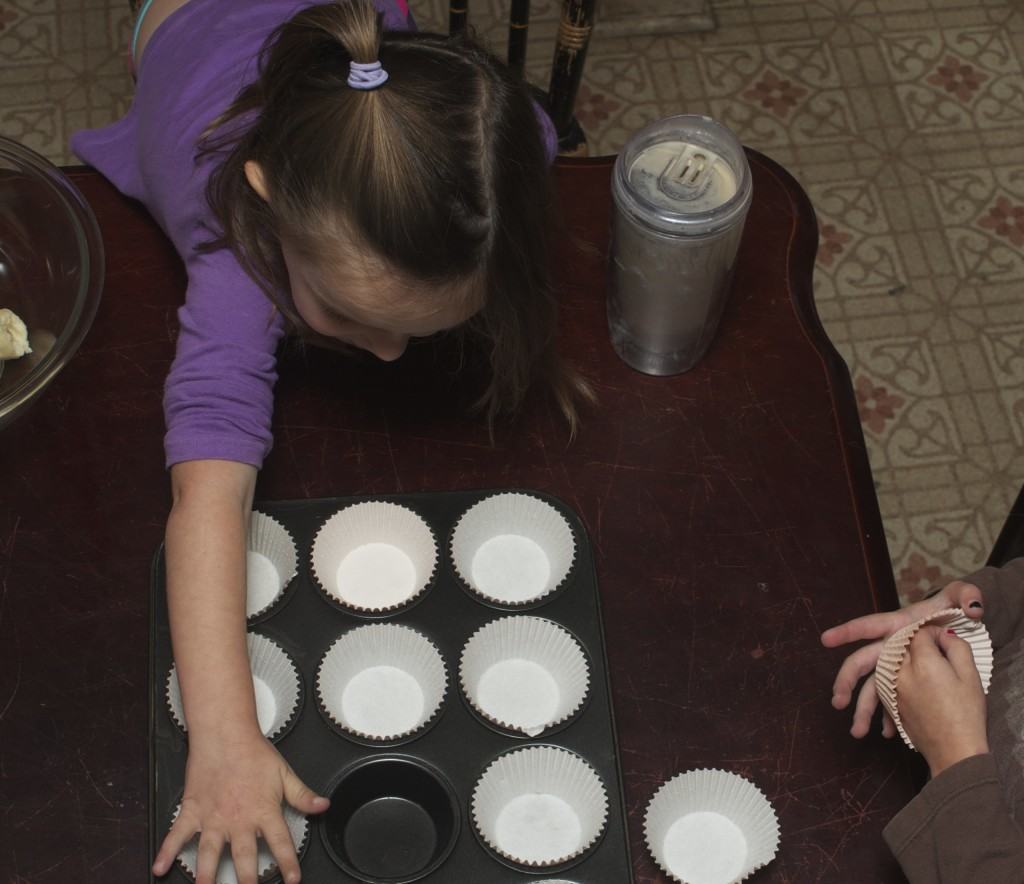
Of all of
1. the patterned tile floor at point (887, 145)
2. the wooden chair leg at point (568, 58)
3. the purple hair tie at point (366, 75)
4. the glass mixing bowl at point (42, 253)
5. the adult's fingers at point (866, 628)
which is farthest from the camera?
the patterned tile floor at point (887, 145)

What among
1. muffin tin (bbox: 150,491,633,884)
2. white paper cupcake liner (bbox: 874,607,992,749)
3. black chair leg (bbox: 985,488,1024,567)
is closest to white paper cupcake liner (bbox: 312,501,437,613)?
muffin tin (bbox: 150,491,633,884)

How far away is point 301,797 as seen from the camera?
885mm

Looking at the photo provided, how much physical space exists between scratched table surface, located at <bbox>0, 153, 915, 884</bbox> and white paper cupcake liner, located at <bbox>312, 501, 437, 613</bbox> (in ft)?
0.11

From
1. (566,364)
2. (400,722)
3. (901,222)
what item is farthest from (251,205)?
(901,222)

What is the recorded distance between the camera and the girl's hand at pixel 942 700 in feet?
3.01

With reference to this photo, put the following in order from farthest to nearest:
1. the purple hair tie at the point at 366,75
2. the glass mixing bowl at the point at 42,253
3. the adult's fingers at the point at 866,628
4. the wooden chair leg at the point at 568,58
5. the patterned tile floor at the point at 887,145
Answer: the patterned tile floor at the point at 887,145, the wooden chair leg at the point at 568,58, the glass mixing bowl at the point at 42,253, the adult's fingers at the point at 866,628, the purple hair tie at the point at 366,75

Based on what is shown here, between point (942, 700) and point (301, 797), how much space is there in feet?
1.56

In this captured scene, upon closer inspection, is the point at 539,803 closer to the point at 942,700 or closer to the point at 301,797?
the point at 301,797

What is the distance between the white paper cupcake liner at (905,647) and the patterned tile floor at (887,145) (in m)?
0.81

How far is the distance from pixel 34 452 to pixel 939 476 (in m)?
1.30

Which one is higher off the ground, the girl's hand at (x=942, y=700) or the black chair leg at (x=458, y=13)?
the black chair leg at (x=458, y=13)

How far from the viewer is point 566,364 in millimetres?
1107

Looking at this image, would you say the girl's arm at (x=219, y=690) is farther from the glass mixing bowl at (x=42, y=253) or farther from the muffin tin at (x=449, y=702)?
the glass mixing bowl at (x=42, y=253)

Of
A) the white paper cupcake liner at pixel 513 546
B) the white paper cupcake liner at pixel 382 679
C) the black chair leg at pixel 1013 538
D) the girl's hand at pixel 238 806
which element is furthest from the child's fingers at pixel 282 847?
the black chair leg at pixel 1013 538
